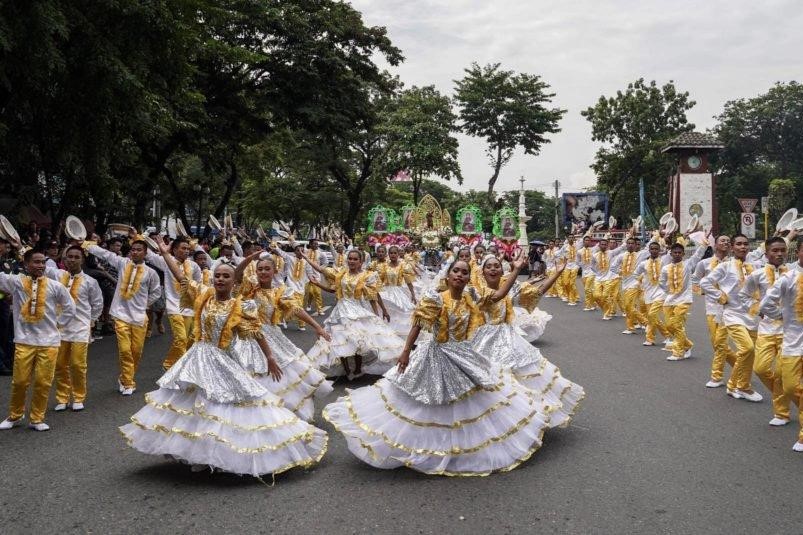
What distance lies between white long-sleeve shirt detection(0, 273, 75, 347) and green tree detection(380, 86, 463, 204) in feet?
109

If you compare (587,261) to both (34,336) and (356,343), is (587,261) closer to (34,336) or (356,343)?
(356,343)

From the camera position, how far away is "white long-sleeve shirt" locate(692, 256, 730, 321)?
28.4ft

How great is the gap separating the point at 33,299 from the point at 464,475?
178 inches

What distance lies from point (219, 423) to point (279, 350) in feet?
6.17

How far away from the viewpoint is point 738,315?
7992mm

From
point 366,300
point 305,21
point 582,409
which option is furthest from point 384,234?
point 582,409

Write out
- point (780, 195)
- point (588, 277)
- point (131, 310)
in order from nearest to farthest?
point (131, 310)
point (588, 277)
point (780, 195)

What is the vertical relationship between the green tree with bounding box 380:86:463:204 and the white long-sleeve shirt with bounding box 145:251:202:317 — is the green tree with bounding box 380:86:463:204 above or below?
above

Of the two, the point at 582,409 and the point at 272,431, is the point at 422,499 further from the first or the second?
the point at 582,409

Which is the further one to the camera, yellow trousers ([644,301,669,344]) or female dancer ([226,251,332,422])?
yellow trousers ([644,301,669,344])

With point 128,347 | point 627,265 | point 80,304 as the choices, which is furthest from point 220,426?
point 627,265

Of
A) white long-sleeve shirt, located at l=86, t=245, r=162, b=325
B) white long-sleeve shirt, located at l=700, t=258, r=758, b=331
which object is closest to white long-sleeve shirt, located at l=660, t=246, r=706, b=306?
white long-sleeve shirt, located at l=700, t=258, r=758, b=331

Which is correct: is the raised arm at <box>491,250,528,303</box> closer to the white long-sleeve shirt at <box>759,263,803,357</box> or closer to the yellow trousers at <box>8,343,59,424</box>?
the white long-sleeve shirt at <box>759,263,803,357</box>

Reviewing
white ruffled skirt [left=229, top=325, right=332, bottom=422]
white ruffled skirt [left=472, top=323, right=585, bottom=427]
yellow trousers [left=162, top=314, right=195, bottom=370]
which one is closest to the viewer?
white ruffled skirt [left=472, top=323, right=585, bottom=427]
